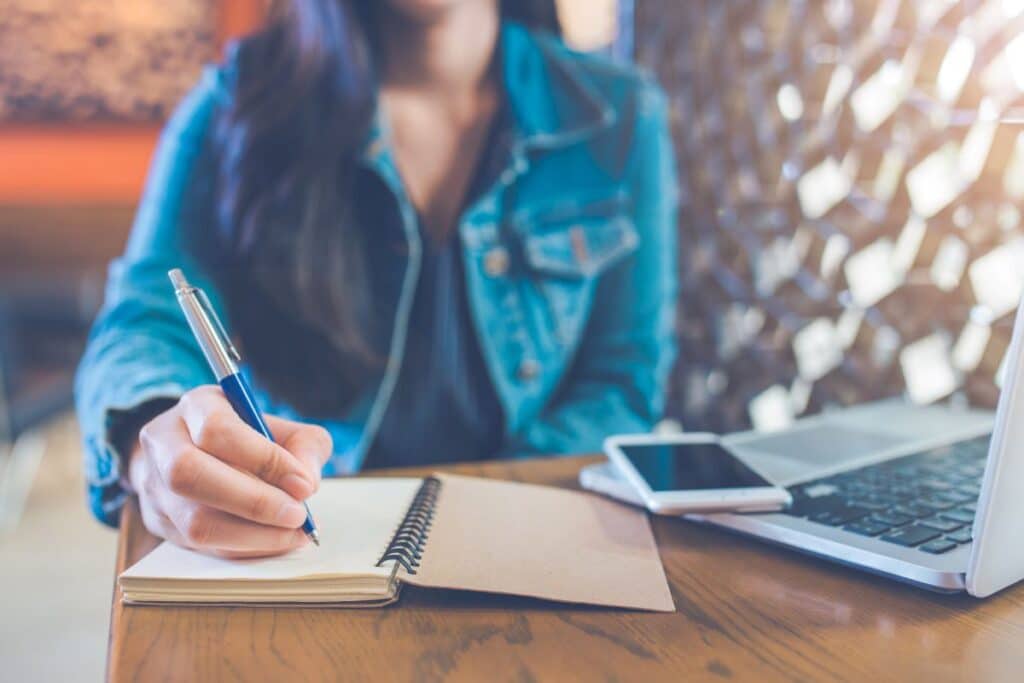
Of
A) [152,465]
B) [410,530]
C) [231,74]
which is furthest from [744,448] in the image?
[231,74]

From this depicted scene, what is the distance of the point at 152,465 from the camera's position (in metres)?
0.46

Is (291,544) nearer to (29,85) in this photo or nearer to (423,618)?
(423,618)

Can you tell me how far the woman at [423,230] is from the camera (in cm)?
94

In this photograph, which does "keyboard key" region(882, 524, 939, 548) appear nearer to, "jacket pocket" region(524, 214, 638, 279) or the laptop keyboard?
the laptop keyboard

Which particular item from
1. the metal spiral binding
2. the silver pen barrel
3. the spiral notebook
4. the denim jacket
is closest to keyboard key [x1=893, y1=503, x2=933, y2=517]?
the spiral notebook

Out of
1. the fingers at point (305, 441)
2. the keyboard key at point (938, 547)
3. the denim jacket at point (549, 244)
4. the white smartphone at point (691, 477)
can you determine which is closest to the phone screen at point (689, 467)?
the white smartphone at point (691, 477)

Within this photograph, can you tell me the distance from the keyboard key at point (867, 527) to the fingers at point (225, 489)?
1.06 feet

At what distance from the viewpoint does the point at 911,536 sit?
44 centimetres

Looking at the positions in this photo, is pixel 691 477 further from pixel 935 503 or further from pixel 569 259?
pixel 569 259

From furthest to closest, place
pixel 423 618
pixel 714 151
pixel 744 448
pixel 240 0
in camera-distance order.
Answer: pixel 240 0, pixel 714 151, pixel 744 448, pixel 423 618

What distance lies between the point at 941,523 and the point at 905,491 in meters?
0.07

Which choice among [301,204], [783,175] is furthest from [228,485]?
[783,175]

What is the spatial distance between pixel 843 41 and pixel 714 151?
0.27m

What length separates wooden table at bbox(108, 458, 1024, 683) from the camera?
0.34 m
